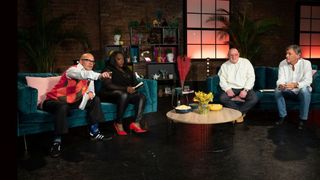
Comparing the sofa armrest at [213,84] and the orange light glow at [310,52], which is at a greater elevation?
the orange light glow at [310,52]

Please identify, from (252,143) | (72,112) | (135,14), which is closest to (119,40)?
(135,14)

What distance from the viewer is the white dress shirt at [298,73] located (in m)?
4.42

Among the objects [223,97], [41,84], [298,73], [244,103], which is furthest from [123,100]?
[298,73]

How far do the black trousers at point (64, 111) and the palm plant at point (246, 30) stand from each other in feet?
18.2

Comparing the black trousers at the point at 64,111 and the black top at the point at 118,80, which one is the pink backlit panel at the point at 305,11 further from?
the black trousers at the point at 64,111

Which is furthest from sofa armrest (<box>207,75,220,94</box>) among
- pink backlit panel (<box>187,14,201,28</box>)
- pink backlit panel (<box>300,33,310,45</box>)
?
pink backlit panel (<box>300,33,310,45</box>)

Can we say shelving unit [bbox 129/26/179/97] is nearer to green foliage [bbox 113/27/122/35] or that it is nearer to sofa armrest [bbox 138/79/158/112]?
green foliage [bbox 113/27/122/35]

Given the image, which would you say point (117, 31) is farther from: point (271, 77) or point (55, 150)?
point (55, 150)

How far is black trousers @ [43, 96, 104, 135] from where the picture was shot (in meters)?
3.31

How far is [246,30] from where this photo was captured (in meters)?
8.26

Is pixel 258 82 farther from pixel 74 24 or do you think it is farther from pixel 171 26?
pixel 74 24

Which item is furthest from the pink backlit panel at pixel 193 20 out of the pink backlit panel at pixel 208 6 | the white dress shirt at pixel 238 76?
the white dress shirt at pixel 238 76

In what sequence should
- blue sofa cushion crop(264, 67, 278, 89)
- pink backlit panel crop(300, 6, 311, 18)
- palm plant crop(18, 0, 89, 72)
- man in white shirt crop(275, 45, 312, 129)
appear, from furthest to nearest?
pink backlit panel crop(300, 6, 311, 18) < palm plant crop(18, 0, 89, 72) < blue sofa cushion crop(264, 67, 278, 89) < man in white shirt crop(275, 45, 312, 129)

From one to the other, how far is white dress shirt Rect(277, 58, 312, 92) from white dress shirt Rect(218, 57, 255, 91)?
1.36 feet
